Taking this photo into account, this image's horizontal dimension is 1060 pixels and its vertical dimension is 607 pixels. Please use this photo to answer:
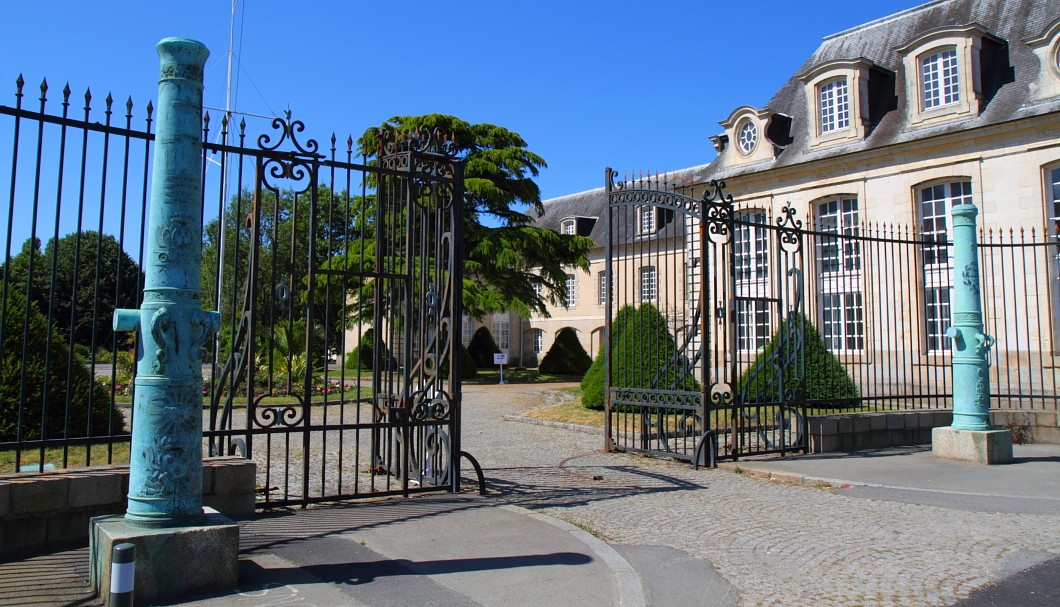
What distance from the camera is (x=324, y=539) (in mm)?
5105

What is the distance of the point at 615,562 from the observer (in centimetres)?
477

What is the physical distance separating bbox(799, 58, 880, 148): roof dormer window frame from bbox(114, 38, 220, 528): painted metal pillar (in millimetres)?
21960

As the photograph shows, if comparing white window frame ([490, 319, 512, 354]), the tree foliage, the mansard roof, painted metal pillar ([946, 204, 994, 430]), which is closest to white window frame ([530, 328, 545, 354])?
white window frame ([490, 319, 512, 354])

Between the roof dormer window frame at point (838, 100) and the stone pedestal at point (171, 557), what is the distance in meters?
22.5

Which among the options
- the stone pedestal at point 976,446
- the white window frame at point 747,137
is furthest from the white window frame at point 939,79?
the stone pedestal at point 976,446

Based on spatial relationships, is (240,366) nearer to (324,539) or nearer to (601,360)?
(324,539)

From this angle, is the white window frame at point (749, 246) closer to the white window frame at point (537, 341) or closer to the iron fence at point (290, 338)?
the iron fence at point (290, 338)

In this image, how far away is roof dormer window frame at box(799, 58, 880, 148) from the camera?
73.3 ft

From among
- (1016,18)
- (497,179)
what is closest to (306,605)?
(1016,18)

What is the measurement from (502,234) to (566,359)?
29.8ft

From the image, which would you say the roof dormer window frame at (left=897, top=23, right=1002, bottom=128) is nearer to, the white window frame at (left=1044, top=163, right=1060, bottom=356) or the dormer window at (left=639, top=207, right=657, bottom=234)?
the white window frame at (left=1044, top=163, right=1060, bottom=356)

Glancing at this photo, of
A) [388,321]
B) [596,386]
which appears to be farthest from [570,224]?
[388,321]

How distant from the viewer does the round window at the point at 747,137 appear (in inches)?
995

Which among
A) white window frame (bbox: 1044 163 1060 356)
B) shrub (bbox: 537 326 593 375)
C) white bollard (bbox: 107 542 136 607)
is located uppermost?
white window frame (bbox: 1044 163 1060 356)
